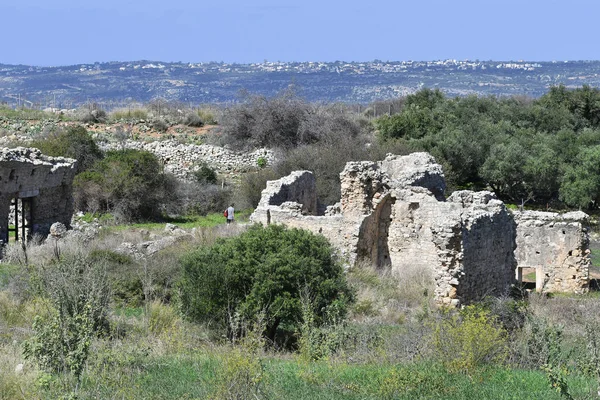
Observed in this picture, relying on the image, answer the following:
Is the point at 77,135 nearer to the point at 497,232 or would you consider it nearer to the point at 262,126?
the point at 262,126

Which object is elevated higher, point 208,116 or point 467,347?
point 208,116

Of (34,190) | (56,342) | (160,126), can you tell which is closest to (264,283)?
(56,342)

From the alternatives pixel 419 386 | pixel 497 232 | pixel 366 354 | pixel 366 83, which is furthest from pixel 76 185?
pixel 366 83

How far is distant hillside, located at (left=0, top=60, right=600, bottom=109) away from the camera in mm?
106812

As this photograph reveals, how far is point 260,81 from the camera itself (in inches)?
4803

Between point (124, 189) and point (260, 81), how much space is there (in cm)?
9403

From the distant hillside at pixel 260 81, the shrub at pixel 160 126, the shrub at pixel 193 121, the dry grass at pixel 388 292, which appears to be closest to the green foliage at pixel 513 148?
the shrub at pixel 193 121

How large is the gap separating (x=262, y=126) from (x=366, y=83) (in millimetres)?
84156

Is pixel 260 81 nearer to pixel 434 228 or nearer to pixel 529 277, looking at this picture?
pixel 529 277

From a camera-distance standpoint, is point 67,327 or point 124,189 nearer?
point 67,327

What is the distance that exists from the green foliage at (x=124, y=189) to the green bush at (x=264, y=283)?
14856mm

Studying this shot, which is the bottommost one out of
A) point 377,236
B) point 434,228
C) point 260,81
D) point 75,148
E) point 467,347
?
point 377,236

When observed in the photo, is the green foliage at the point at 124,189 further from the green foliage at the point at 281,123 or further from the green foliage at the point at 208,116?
the green foliage at the point at 208,116

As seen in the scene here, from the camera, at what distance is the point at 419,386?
912cm
